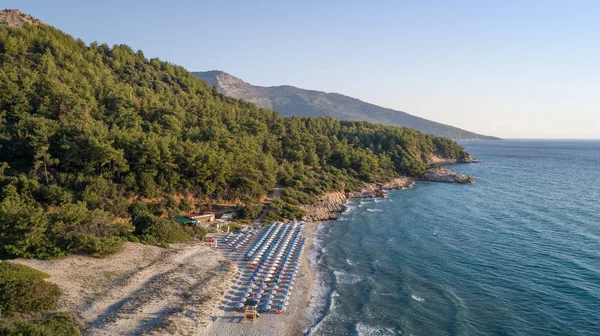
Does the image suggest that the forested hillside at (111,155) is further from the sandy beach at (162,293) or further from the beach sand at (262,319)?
the beach sand at (262,319)

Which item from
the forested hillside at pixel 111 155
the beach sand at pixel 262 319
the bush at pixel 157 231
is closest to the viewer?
the beach sand at pixel 262 319

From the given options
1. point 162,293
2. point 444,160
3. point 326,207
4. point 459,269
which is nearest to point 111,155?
point 162,293

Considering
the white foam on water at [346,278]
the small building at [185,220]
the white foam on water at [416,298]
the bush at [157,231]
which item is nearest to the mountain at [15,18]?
the small building at [185,220]

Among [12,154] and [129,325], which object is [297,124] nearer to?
[12,154]

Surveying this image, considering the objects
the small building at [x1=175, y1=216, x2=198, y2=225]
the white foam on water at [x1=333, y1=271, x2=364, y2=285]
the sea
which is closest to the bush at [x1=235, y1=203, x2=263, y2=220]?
the small building at [x1=175, y1=216, x2=198, y2=225]

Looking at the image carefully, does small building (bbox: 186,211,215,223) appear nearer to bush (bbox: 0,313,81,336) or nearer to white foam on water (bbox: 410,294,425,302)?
bush (bbox: 0,313,81,336)

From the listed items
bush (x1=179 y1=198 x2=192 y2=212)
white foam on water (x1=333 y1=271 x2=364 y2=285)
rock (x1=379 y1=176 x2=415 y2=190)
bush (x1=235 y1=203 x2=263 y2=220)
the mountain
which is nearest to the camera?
white foam on water (x1=333 y1=271 x2=364 y2=285)
